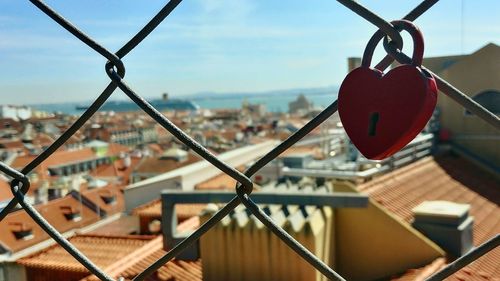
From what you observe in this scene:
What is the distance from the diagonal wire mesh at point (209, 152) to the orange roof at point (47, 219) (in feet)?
19.8

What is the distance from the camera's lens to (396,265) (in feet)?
9.77

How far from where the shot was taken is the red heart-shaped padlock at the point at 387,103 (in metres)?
0.38

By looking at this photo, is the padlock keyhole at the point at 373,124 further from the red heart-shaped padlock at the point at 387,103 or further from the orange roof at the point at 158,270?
the orange roof at the point at 158,270

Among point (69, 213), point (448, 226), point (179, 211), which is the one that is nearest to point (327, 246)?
point (448, 226)

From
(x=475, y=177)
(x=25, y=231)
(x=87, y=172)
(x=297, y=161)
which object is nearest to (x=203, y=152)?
(x=297, y=161)

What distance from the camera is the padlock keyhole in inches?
16.0

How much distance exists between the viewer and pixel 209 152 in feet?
1.81

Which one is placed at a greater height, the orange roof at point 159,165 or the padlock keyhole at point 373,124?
the padlock keyhole at point 373,124

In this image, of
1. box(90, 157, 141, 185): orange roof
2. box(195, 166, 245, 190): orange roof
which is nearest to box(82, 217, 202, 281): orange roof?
box(195, 166, 245, 190): orange roof

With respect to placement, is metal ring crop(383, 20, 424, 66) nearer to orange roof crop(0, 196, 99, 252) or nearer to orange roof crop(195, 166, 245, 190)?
orange roof crop(0, 196, 99, 252)

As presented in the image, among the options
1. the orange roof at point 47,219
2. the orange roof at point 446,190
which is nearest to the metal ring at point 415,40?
the orange roof at point 446,190

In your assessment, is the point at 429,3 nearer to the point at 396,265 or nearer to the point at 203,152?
the point at 203,152

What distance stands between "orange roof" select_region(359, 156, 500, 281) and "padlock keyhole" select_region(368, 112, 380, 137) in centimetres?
253

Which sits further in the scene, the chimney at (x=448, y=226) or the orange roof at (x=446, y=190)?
the orange roof at (x=446, y=190)
